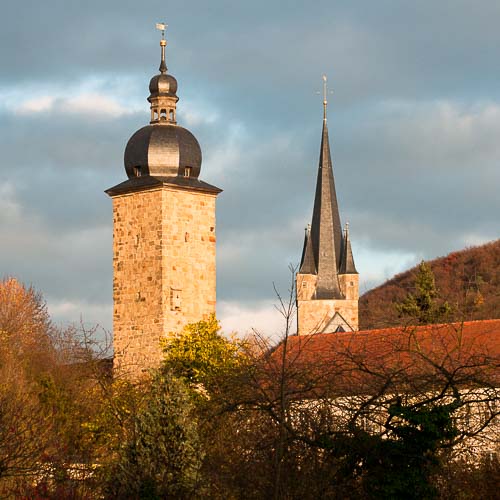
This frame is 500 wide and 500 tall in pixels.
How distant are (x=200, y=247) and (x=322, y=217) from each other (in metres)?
26.2

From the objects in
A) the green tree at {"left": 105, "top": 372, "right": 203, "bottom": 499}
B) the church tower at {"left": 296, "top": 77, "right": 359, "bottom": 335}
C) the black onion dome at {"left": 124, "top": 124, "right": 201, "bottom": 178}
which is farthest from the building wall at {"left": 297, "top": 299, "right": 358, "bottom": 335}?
the green tree at {"left": 105, "top": 372, "right": 203, "bottom": 499}

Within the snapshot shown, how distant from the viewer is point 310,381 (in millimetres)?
10797

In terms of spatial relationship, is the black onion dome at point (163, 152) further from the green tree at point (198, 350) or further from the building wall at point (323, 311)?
the building wall at point (323, 311)

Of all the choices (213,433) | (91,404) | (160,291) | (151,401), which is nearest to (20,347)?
(160,291)

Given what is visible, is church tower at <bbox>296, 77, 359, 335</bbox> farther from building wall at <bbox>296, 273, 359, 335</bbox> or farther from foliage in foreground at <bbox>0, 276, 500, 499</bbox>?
foliage in foreground at <bbox>0, 276, 500, 499</bbox>

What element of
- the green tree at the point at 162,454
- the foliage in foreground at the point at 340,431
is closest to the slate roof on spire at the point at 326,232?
the green tree at the point at 162,454

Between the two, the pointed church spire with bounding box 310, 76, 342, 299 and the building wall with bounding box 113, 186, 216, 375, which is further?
the pointed church spire with bounding box 310, 76, 342, 299

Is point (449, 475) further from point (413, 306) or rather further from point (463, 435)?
point (413, 306)

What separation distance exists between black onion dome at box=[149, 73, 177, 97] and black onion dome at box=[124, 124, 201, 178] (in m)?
1.20

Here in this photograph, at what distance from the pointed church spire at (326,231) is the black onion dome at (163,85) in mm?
23049

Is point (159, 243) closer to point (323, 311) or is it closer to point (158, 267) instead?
point (158, 267)

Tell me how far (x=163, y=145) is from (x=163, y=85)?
2539mm

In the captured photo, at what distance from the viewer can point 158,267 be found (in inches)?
1861

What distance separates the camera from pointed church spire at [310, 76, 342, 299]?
71.2 m
